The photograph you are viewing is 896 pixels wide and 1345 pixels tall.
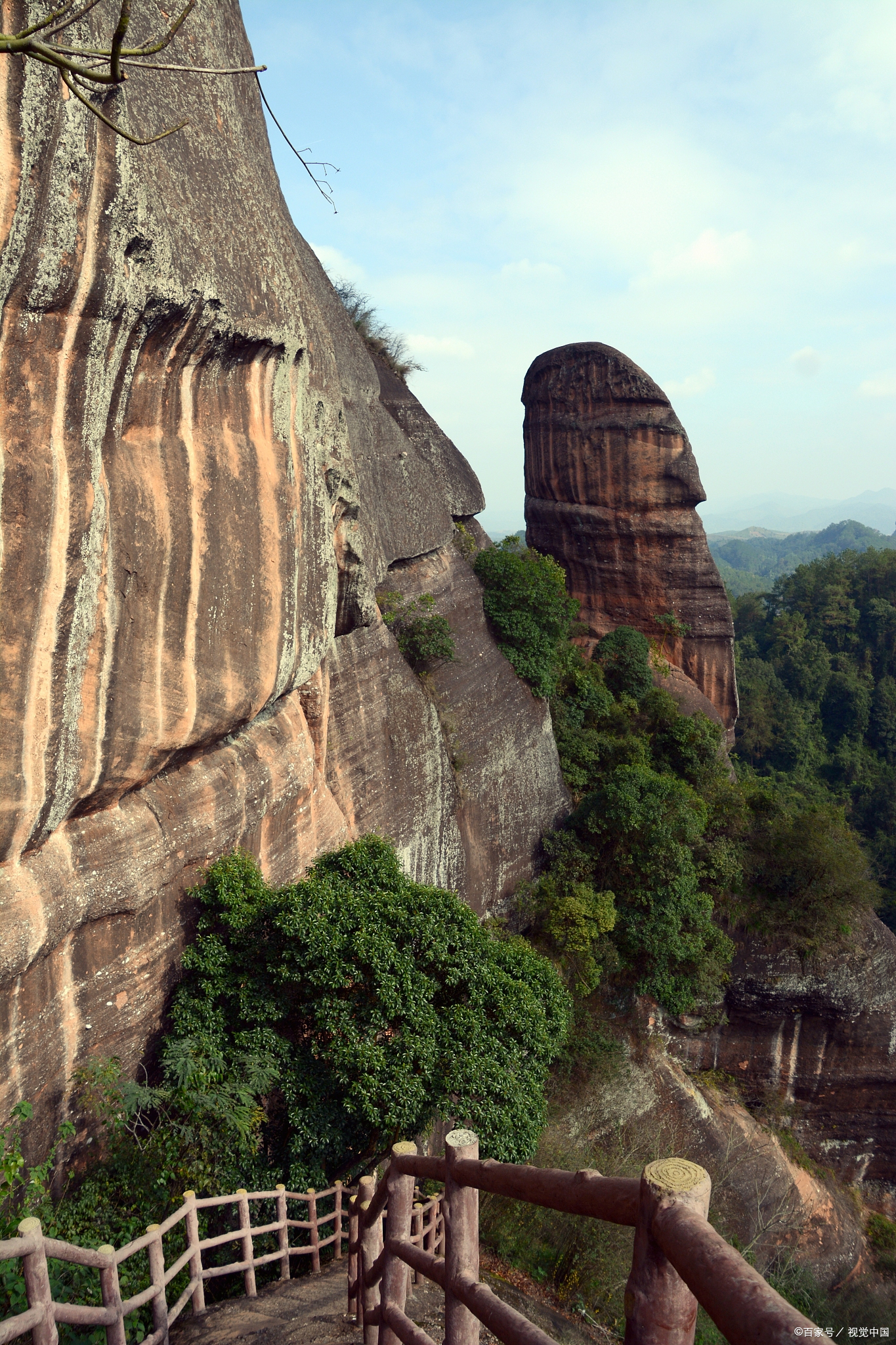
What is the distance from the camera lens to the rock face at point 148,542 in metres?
5.02

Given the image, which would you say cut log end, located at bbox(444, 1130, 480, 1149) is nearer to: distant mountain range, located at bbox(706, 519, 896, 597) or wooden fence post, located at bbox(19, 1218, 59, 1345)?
wooden fence post, located at bbox(19, 1218, 59, 1345)

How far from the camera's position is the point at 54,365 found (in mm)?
5113

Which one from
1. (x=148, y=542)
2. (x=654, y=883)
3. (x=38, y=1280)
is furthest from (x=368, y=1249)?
(x=654, y=883)

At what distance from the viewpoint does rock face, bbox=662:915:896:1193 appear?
1509 centimetres

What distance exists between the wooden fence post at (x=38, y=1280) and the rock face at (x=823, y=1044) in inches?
569

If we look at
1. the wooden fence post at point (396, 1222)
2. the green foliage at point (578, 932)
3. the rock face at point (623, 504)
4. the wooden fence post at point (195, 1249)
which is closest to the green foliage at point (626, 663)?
the rock face at point (623, 504)

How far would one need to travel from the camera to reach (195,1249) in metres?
4.51

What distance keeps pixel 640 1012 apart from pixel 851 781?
18867 mm

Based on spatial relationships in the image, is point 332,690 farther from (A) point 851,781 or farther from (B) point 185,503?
(A) point 851,781

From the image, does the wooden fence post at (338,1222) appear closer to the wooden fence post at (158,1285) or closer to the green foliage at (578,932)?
the wooden fence post at (158,1285)

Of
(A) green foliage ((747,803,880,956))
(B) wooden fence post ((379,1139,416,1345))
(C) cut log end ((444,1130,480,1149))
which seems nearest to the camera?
(C) cut log end ((444,1130,480,1149))

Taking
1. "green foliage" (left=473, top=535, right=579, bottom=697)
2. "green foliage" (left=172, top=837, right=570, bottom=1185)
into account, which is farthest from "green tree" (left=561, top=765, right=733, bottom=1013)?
"green foliage" (left=172, top=837, right=570, bottom=1185)

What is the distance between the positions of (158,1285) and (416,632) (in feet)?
31.9

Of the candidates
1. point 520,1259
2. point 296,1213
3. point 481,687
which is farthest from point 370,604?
point 520,1259
